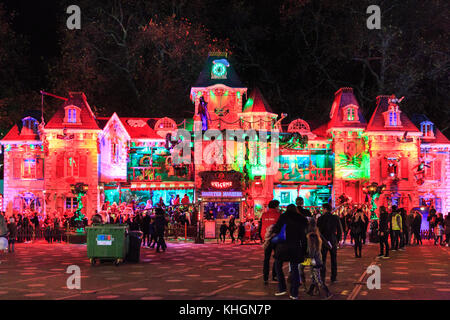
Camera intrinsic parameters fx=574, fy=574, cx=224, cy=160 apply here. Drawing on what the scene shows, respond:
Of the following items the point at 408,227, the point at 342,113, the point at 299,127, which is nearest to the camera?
the point at 408,227

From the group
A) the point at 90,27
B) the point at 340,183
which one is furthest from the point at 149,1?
the point at 340,183

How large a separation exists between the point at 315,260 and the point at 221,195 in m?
24.6

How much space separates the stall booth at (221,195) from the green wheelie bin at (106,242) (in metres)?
18.3

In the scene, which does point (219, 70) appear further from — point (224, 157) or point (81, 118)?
point (81, 118)

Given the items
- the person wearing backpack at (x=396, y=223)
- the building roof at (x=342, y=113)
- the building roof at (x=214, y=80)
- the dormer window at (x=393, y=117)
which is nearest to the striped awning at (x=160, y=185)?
the building roof at (x=214, y=80)

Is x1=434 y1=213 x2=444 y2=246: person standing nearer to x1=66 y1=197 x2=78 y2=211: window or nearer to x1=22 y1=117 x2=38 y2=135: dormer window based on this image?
x1=66 y1=197 x2=78 y2=211: window

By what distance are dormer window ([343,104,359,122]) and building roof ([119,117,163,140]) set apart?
12.6 metres

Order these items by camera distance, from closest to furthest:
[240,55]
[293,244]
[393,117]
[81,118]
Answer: [293,244] < [81,118] < [393,117] < [240,55]

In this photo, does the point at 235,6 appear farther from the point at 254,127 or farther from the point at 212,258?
the point at 212,258

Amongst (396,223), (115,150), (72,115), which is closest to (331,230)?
(396,223)

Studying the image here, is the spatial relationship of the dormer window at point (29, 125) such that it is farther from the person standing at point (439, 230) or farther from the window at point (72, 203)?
the person standing at point (439, 230)

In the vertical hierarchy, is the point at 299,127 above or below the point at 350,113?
below

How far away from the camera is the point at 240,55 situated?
55.0m

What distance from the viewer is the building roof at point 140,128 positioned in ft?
129
